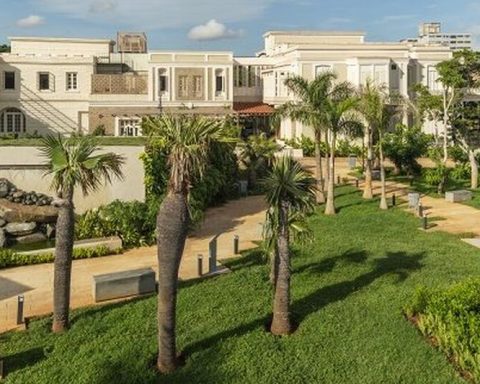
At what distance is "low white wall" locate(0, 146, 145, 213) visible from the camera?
22141 mm

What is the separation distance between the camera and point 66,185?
12.0m

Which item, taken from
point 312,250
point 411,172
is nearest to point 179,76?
point 411,172

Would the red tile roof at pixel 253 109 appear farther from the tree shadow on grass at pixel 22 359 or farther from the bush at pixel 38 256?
the tree shadow on grass at pixel 22 359

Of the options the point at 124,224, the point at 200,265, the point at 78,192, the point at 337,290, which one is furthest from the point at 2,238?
the point at 337,290

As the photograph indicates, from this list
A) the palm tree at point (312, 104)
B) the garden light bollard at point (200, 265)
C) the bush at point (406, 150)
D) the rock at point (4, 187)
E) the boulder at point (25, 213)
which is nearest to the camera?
the garden light bollard at point (200, 265)

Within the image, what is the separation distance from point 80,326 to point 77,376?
7.38 feet

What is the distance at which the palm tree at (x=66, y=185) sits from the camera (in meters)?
12.0

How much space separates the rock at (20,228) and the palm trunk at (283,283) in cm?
1198

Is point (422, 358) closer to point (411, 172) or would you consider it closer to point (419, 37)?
point (411, 172)

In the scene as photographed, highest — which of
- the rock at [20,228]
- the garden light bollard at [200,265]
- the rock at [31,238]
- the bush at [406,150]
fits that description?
the bush at [406,150]

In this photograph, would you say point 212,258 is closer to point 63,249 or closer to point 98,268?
point 98,268

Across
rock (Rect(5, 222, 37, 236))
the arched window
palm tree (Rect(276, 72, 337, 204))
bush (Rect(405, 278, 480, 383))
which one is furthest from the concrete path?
the arched window

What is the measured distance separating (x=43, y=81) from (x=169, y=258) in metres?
44.3

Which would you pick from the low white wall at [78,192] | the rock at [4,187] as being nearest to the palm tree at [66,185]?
the low white wall at [78,192]
